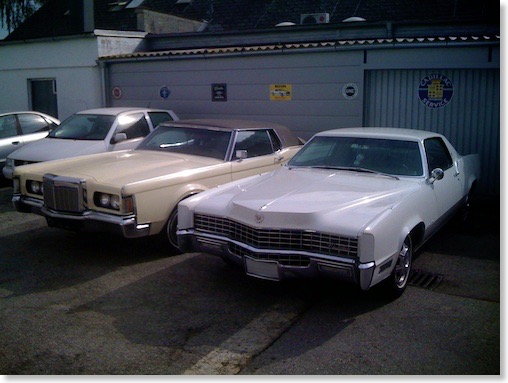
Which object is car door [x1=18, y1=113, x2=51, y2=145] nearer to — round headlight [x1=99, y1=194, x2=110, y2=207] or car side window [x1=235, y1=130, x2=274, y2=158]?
car side window [x1=235, y1=130, x2=274, y2=158]

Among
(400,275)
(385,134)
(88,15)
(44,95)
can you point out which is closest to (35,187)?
(385,134)

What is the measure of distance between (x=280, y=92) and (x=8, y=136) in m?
5.30

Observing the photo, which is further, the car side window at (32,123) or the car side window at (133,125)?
the car side window at (32,123)

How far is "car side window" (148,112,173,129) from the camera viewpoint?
10145 mm

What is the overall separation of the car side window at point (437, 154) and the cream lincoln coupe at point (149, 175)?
2280mm

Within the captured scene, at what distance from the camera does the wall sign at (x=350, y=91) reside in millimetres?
10227

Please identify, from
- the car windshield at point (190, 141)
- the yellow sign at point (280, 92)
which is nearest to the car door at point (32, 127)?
the car windshield at point (190, 141)

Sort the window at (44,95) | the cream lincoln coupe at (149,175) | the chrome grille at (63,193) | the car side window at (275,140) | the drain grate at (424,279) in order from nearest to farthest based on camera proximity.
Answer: the drain grate at (424,279), the cream lincoln coupe at (149,175), the chrome grille at (63,193), the car side window at (275,140), the window at (44,95)

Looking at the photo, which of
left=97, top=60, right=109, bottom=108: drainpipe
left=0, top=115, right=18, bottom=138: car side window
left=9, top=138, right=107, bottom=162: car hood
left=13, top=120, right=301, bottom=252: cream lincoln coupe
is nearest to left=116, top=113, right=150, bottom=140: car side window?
left=9, top=138, right=107, bottom=162: car hood

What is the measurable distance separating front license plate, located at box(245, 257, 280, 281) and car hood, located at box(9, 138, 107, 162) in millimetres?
4880

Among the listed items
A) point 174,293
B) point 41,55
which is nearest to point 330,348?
point 174,293

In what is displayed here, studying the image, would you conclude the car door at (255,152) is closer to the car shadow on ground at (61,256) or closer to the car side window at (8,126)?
the car shadow on ground at (61,256)

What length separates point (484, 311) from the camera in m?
4.98

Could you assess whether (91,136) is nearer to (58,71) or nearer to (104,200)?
(104,200)
